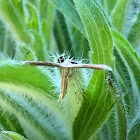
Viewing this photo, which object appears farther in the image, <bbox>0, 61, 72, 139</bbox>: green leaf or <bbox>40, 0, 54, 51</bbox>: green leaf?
<bbox>40, 0, 54, 51</bbox>: green leaf

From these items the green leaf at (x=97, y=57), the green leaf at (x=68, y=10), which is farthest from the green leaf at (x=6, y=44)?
the green leaf at (x=97, y=57)

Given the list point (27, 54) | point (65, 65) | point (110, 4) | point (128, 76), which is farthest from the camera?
point (110, 4)

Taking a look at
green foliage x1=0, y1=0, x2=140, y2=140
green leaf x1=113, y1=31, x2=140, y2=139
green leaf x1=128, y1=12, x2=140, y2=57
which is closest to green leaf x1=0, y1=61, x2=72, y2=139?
green foliage x1=0, y1=0, x2=140, y2=140

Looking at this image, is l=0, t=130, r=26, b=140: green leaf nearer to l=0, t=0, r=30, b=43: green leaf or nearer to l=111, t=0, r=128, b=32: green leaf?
l=0, t=0, r=30, b=43: green leaf

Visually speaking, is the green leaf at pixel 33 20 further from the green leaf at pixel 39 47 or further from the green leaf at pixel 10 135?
the green leaf at pixel 10 135

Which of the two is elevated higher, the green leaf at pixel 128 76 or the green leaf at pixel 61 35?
the green leaf at pixel 61 35

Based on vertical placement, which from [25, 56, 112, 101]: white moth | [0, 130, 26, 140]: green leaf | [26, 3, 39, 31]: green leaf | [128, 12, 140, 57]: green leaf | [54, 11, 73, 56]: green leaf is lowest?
[0, 130, 26, 140]: green leaf

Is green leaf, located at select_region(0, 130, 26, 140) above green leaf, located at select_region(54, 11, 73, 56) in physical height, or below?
below

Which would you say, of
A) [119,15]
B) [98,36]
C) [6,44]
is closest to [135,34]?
[119,15]

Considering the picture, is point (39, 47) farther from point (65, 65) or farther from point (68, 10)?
point (65, 65)
